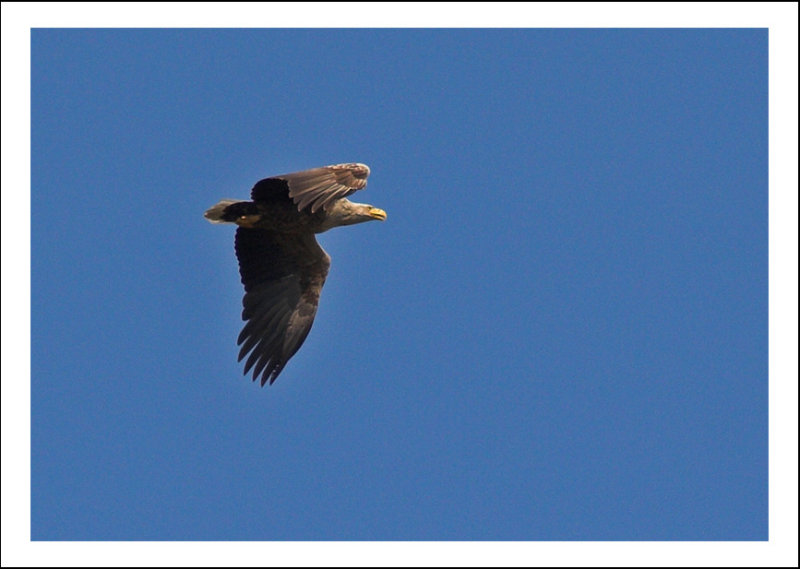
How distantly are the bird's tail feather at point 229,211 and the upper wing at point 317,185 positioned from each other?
0.88 feet

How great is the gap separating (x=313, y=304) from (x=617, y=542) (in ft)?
14.4

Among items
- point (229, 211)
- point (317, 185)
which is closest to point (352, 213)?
point (229, 211)

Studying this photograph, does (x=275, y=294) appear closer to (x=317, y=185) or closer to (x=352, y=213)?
(x=352, y=213)

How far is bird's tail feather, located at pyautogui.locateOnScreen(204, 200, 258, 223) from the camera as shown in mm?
15227

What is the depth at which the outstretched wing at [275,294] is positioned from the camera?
52.8ft

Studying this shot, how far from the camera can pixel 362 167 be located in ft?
48.0

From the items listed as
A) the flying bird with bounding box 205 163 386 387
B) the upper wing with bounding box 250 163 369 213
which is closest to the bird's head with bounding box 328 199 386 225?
the flying bird with bounding box 205 163 386 387

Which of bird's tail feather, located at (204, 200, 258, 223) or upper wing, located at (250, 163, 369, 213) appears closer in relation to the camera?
upper wing, located at (250, 163, 369, 213)

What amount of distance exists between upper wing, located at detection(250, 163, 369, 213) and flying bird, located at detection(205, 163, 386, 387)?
0.06m

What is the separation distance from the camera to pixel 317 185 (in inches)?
546

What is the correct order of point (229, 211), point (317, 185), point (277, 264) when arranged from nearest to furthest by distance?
point (317, 185) → point (229, 211) → point (277, 264)

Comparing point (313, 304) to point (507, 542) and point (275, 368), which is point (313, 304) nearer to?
point (275, 368)

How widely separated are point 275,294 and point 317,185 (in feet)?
9.02

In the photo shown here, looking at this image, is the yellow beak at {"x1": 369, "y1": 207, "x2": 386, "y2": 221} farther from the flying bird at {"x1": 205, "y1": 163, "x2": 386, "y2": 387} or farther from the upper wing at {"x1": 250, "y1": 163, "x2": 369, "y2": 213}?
the upper wing at {"x1": 250, "y1": 163, "x2": 369, "y2": 213}
